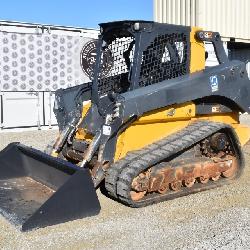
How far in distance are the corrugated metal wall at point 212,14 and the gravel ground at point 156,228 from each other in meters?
10.7

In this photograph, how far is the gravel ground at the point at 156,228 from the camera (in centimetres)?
406

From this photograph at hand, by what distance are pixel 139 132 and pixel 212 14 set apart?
1104 centimetres

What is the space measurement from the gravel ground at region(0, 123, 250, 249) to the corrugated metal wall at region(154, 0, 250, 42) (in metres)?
10.7

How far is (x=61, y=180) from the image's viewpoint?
515 cm

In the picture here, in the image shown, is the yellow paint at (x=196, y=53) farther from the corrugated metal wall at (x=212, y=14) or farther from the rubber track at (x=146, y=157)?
the corrugated metal wall at (x=212, y=14)

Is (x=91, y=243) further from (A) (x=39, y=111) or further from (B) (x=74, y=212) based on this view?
(A) (x=39, y=111)

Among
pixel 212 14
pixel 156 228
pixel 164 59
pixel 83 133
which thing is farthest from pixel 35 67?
pixel 156 228

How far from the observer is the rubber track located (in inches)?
191

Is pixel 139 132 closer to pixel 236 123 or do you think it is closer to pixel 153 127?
pixel 153 127

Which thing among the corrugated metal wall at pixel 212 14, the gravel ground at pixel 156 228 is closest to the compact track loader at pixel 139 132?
the gravel ground at pixel 156 228

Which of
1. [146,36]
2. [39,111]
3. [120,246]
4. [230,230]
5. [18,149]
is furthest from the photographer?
[39,111]

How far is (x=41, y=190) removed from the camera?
541cm

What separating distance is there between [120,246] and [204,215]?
123 cm

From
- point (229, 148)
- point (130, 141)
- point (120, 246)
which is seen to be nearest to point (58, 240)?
point (120, 246)
